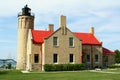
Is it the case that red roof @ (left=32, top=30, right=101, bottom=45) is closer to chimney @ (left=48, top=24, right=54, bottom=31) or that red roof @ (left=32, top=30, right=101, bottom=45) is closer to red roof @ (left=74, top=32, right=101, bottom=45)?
red roof @ (left=74, top=32, right=101, bottom=45)

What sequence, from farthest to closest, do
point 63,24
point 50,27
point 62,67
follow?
point 50,27, point 63,24, point 62,67

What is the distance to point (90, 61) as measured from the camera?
51094 millimetres

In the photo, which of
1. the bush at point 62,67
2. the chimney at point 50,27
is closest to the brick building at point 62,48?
the chimney at point 50,27

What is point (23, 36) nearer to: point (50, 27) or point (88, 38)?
point (50, 27)

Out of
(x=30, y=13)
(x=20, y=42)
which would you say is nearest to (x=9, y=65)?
(x=20, y=42)

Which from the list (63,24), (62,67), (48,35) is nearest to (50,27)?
(48,35)

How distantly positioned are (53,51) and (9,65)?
685 inches

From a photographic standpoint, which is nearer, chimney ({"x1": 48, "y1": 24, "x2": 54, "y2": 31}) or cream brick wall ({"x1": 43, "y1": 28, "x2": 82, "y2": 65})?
cream brick wall ({"x1": 43, "y1": 28, "x2": 82, "y2": 65})

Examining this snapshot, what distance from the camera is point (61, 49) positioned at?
1818 inches

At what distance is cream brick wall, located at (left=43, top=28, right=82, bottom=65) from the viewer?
45.2 metres

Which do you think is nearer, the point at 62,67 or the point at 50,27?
the point at 62,67

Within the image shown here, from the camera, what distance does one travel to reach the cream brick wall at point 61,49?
4522 cm

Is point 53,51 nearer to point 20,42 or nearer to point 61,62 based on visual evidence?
point 61,62

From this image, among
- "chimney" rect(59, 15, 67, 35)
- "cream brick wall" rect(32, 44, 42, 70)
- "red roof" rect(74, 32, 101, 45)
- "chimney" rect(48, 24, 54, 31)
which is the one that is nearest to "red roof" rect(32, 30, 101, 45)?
"red roof" rect(74, 32, 101, 45)
